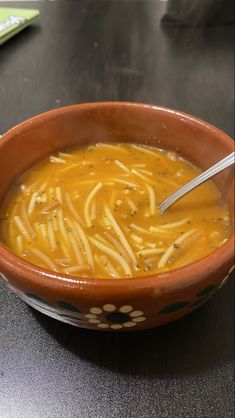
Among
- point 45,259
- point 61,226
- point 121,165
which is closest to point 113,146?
point 121,165

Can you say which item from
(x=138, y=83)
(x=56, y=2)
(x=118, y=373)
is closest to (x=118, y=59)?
(x=138, y=83)

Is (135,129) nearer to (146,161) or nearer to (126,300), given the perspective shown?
(146,161)

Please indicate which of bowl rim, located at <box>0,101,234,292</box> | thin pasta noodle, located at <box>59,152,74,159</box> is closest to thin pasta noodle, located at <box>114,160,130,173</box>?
thin pasta noodle, located at <box>59,152,74,159</box>

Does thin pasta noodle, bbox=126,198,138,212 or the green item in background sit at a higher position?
the green item in background

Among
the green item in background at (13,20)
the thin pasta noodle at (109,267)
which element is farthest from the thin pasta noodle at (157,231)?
the green item in background at (13,20)

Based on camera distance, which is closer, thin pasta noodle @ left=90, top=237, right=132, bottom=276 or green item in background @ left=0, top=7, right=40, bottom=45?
thin pasta noodle @ left=90, top=237, right=132, bottom=276

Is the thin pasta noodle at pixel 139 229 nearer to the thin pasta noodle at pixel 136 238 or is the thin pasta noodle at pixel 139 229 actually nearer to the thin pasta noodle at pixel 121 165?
the thin pasta noodle at pixel 136 238

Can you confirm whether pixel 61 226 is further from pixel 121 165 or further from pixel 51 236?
pixel 121 165

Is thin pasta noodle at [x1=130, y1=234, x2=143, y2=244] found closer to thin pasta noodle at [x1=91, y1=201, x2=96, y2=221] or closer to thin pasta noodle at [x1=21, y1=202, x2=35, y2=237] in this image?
thin pasta noodle at [x1=91, y1=201, x2=96, y2=221]
